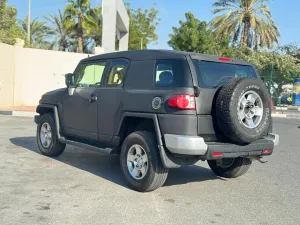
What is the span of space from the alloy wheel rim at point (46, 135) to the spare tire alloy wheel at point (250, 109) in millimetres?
3953

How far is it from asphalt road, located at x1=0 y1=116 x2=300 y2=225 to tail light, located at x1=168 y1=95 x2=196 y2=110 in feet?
4.04

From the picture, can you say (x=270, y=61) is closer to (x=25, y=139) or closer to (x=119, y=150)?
(x=25, y=139)

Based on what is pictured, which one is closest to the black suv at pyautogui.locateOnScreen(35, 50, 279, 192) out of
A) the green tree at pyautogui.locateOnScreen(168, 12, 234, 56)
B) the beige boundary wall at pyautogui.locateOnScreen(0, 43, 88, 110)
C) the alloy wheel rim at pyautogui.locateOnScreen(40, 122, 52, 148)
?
the alloy wheel rim at pyautogui.locateOnScreen(40, 122, 52, 148)

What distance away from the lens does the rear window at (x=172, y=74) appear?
16.6 ft

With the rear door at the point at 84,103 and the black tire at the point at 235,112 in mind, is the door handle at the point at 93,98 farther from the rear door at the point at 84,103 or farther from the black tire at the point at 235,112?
the black tire at the point at 235,112

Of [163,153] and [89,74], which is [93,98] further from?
[163,153]

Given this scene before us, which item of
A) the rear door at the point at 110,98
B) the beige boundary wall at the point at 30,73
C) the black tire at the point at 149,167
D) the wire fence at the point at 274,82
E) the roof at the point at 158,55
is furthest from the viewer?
the wire fence at the point at 274,82

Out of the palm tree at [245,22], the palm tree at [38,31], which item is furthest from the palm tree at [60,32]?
the palm tree at [245,22]

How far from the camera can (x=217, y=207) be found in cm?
488

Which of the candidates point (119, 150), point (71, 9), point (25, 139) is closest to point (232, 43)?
point (71, 9)

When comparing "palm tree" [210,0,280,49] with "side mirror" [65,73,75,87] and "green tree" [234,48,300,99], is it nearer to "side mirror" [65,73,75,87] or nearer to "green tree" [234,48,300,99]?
"green tree" [234,48,300,99]

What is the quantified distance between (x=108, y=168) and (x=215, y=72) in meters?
2.66

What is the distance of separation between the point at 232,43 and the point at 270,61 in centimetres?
442

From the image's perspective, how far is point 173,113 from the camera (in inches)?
196
